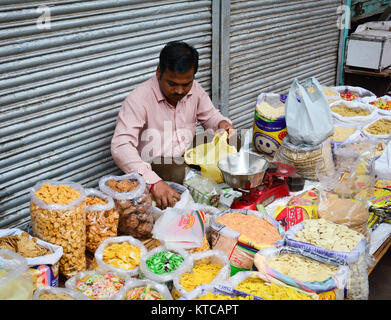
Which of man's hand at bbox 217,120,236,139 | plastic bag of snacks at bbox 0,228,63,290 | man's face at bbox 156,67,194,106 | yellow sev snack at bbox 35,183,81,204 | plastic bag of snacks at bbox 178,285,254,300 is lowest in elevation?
plastic bag of snacks at bbox 178,285,254,300

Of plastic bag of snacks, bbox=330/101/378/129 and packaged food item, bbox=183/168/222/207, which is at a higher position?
plastic bag of snacks, bbox=330/101/378/129

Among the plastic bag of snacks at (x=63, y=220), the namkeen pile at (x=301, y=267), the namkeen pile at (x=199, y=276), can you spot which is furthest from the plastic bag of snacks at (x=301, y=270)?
the plastic bag of snacks at (x=63, y=220)

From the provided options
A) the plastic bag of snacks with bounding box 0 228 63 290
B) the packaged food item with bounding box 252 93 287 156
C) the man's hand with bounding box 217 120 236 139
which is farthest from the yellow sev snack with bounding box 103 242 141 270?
the packaged food item with bounding box 252 93 287 156

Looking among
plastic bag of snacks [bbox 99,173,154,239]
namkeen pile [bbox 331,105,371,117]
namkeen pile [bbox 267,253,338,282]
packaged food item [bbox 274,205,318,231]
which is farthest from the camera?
namkeen pile [bbox 331,105,371,117]

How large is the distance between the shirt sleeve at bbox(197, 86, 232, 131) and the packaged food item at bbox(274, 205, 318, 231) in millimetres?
1068

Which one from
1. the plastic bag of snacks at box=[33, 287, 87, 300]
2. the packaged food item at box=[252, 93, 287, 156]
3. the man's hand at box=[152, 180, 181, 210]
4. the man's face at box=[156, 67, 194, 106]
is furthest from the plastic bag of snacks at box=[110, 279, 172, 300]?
the packaged food item at box=[252, 93, 287, 156]

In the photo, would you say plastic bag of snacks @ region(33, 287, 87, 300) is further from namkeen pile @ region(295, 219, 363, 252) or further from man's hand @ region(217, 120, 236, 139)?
man's hand @ region(217, 120, 236, 139)

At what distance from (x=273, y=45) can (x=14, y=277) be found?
3.79m

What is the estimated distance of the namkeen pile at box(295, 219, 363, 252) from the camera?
2088 millimetres

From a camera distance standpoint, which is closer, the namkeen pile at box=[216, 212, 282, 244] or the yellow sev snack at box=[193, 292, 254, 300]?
the yellow sev snack at box=[193, 292, 254, 300]

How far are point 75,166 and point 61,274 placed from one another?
1038mm

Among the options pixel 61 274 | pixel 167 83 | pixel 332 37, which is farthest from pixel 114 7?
pixel 332 37

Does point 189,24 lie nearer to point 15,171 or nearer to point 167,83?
point 167,83

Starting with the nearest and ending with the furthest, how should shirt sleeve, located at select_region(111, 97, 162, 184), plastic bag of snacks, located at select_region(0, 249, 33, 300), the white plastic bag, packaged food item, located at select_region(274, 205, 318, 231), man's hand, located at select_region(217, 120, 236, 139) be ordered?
plastic bag of snacks, located at select_region(0, 249, 33, 300) < packaged food item, located at select_region(274, 205, 318, 231) < shirt sleeve, located at select_region(111, 97, 162, 184) < the white plastic bag < man's hand, located at select_region(217, 120, 236, 139)
